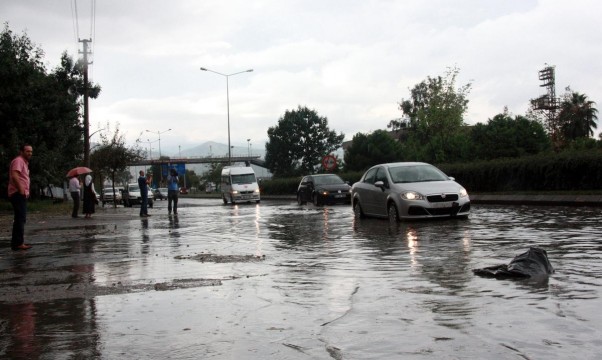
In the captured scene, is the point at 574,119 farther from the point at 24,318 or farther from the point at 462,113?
the point at 24,318

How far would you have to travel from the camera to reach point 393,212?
653 inches

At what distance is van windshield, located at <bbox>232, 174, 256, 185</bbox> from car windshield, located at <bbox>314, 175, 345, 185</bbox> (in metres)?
11.0

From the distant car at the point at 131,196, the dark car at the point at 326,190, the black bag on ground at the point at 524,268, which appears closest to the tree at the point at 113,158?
the distant car at the point at 131,196

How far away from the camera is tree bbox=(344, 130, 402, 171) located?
70250 mm

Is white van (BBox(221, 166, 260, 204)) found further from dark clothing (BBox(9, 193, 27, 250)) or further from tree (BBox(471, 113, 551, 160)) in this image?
dark clothing (BBox(9, 193, 27, 250))

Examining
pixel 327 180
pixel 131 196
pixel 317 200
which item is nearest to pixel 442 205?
pixel 317 200

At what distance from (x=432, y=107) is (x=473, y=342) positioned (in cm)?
5383

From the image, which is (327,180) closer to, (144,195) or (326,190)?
(326,190)

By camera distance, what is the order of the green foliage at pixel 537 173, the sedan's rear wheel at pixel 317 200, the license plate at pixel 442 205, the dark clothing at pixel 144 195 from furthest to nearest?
the sedan's rear wheel at pixel 317 200
the dark clothing at pixel 144 195
the green foliage at pixel 537 173
the license plate at pixel 442 205

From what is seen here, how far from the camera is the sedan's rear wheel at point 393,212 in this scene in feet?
54.0

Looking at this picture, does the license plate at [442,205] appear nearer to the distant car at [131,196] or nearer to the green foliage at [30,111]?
the green foliage at [30,111]

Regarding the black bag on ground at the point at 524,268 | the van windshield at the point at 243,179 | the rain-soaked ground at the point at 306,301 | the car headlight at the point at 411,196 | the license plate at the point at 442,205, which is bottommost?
the rain-soaked ground at the point at 306,301

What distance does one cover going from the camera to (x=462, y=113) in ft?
205

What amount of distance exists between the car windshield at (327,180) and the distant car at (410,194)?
15186 millimetres
